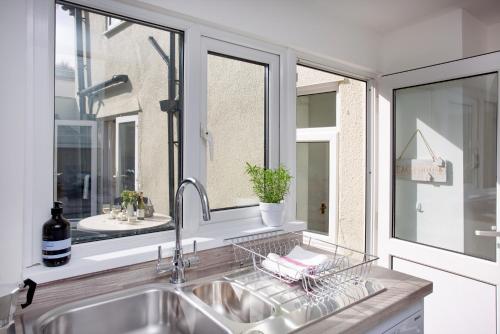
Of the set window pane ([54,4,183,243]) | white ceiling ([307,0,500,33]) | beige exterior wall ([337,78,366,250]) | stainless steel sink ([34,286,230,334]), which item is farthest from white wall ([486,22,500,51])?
stainless steel sink ([34,286,230,334])

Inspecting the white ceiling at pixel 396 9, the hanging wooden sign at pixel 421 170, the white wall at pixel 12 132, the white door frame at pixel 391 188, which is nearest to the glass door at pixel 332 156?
the white door frame at pixel 391 188

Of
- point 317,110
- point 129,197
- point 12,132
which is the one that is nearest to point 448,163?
point 317,110

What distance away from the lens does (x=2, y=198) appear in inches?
43.2

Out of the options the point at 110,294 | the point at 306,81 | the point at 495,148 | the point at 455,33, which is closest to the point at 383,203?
the point at 495,148

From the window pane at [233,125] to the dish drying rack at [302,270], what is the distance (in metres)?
0.27

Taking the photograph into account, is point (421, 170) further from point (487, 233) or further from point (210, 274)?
point (210, 274)

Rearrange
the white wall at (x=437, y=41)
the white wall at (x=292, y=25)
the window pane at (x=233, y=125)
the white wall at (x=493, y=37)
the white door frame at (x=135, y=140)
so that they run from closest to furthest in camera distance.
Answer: the white door frame at (x=135, y=140) < the white wall at (x=292, y=25) < the window pane at (x=233, y=125) < the white wall at (x=437, y=41) < the white wall at (x=493, y=37)

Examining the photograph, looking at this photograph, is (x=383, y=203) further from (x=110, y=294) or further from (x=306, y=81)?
(x=110, y=294)

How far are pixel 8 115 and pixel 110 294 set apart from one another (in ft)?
2.35

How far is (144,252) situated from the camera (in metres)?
1.36

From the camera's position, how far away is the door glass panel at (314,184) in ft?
10.4

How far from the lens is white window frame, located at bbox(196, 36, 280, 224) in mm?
1650

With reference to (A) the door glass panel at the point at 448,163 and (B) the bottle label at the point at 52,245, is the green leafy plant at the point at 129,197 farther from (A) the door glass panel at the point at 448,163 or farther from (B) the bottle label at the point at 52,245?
(A) the door glass panel at the point at 448,163

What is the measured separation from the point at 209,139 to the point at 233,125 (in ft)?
0.69
